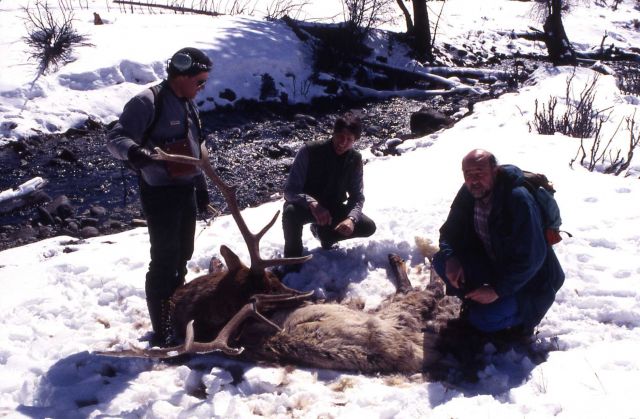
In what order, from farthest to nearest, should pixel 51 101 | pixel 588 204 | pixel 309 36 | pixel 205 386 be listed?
pixel 309 36
pixel 51 101
pixel 588 204
pixel 205 386

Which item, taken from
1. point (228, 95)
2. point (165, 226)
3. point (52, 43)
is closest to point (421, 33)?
point (228, 95)

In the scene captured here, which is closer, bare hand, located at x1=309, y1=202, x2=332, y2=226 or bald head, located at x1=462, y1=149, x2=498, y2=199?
bald head, located at x1=462, y1=149, x2=498, y2=199

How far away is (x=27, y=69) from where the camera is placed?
1095cm

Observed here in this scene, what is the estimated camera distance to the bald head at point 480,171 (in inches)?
141

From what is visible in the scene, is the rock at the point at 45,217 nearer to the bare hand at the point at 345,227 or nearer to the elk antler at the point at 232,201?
the elk antler at the point at 232,201

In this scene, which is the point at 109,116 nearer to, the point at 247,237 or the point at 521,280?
the point at 247,237

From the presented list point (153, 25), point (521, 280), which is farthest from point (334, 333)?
point (153, 25)

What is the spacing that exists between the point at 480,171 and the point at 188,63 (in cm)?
201

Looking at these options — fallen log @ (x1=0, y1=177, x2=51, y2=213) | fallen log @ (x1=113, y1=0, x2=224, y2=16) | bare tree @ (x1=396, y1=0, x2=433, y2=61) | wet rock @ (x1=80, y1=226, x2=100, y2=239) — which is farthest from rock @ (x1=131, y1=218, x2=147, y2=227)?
bare tree @ (x1=396, y1=0, x2=433, y2=61)

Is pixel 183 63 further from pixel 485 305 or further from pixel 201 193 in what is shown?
pixel 485 305

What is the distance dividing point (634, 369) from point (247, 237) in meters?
2.67

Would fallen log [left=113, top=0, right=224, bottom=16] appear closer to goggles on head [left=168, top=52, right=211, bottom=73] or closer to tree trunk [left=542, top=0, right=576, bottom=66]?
tree trunk [left=542, top=0, right=576, bottom=66]

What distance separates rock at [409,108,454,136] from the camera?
436 inches

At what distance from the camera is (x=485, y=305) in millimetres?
3928
